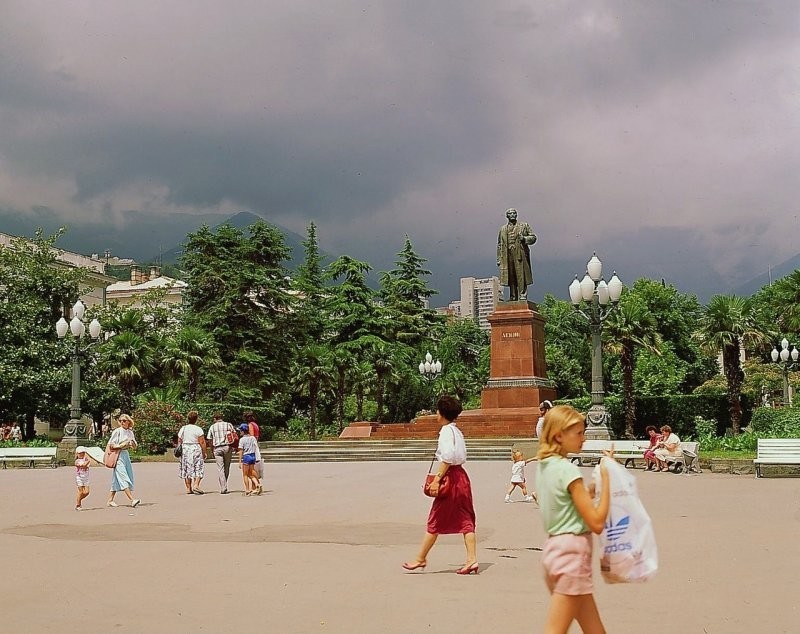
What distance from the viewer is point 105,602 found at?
6.25m

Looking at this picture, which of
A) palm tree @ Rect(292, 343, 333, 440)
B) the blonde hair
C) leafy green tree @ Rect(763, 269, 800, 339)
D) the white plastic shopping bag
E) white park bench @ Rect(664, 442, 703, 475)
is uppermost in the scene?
leafy green tree @ Rect(763, 269, 800, 339)

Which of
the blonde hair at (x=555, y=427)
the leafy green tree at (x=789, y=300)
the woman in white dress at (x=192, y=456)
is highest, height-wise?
the leafy green tree at (x=789, y=300)

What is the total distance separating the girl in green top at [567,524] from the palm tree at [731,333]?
32117 millimetres

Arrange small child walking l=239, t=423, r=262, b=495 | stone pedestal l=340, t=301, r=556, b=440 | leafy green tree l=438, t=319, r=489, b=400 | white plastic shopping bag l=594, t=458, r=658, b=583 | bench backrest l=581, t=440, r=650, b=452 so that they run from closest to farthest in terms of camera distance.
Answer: white plastic shopping bag l=594, t=458, r=658, b=583, small child walking l=239, t=423, r=262, b=495, bench backrest l=581, t=440, r=650, b=452, stone pedestal l=340, t=301, r=556, b=440, leafy green tree l=438, t=319, r=489, b=400

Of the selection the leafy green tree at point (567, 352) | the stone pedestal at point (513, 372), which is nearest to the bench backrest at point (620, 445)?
the stone pedestal at point (513, 372)

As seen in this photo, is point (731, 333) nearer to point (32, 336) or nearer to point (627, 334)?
point (627, 334)

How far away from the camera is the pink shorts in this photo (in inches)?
154

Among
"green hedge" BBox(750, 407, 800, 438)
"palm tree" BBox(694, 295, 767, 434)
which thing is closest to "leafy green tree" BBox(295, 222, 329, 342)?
"palm tree" BBox(694, 295, 767, 434)

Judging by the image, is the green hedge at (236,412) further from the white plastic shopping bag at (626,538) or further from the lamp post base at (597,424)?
the white plastic shopping bag at (626,538)

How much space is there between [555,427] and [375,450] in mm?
24303

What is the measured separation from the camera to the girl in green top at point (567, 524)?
389 cm

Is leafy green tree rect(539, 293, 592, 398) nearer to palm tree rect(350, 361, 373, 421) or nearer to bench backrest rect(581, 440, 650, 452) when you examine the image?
palm tree rect(350, 361, 373, 421)

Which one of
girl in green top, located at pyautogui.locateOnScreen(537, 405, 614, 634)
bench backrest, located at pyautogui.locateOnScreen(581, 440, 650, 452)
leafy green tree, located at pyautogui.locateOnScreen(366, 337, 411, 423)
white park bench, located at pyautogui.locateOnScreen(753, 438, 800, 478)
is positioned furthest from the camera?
leafy green tree, located at pyautogui.locateOnScreen(366, 337, 411, 423)

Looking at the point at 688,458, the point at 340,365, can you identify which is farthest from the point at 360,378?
the point at 688,458
